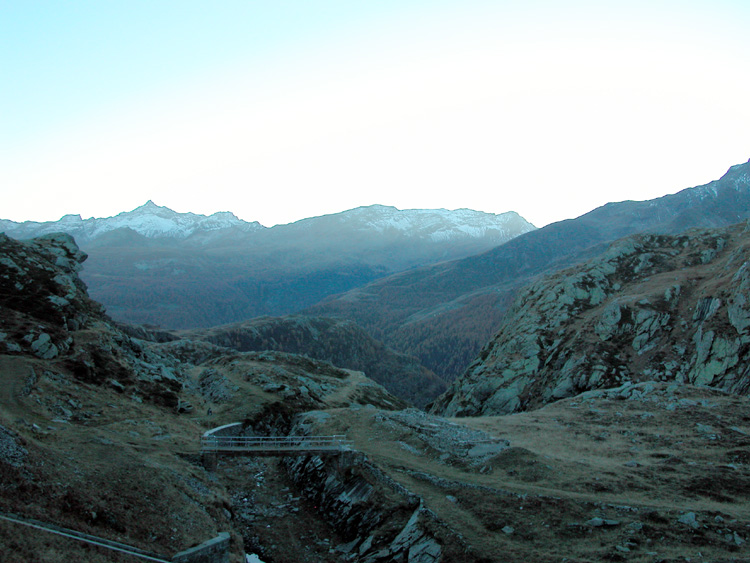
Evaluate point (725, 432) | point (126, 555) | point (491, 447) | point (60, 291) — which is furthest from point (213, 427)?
point (725, 432)

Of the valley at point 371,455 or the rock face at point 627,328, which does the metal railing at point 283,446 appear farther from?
the rock face at point 627,328

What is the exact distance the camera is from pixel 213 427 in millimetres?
60438

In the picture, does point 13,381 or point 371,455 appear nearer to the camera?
point 13,381

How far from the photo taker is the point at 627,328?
96125 millimetres

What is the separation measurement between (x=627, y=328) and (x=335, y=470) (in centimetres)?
7276

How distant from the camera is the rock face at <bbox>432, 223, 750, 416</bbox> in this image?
84.1 metres

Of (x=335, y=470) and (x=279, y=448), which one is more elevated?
(x=279, y=448)

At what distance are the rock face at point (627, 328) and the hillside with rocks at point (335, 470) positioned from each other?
19.0m

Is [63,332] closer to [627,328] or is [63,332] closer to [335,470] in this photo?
[335,470]

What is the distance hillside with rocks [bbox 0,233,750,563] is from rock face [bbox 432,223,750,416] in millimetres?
19027

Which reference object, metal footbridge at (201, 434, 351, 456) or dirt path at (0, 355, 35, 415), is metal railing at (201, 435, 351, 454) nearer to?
metal footbridge at (201, 434, 351, 456)

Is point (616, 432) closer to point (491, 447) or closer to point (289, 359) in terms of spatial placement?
point (491, 447)

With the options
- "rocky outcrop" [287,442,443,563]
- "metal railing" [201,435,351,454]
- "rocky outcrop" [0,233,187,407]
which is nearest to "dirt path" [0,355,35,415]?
"rocky outcrop" [0,233,187,407]

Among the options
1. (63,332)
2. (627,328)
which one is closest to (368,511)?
(63,332)
